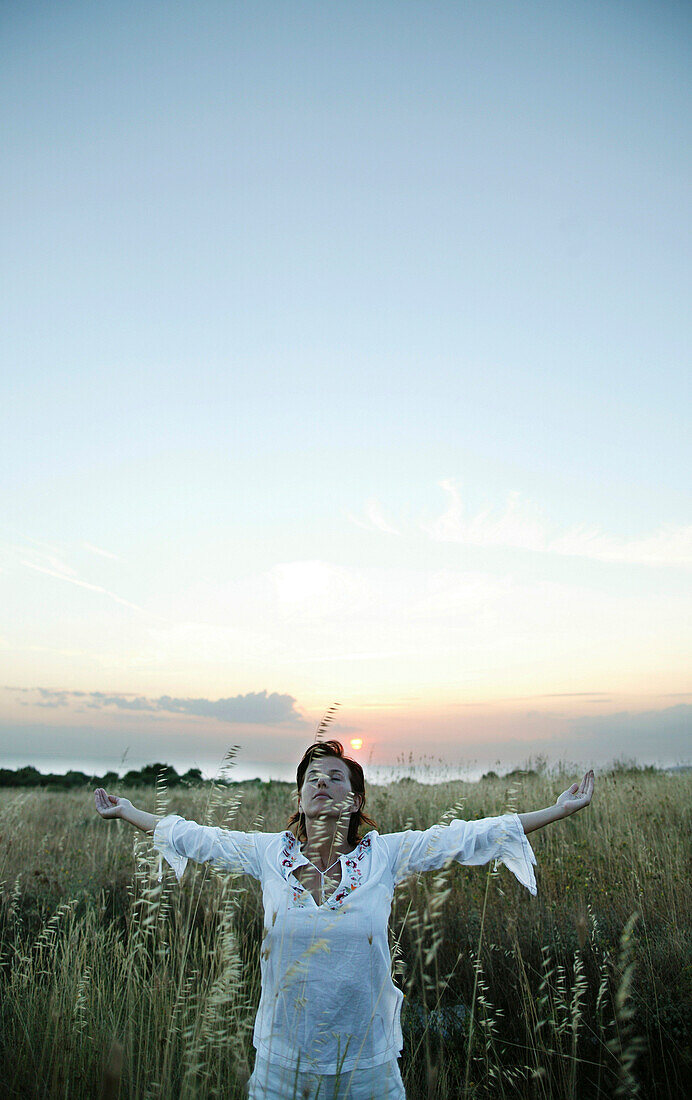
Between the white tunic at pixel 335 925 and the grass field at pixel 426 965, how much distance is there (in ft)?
0.40

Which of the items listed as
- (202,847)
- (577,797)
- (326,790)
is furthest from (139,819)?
(577,797)

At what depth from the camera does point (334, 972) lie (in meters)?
2.48

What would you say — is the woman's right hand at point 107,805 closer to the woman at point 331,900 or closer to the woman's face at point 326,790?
the woman at point 331,900

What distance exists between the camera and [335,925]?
8.23 feet

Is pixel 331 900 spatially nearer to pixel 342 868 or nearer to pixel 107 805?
pixel 342 868

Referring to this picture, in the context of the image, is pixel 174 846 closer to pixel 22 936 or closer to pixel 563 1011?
pixel 563 1011

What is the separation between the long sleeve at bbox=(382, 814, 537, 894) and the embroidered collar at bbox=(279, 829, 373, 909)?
0.47ft

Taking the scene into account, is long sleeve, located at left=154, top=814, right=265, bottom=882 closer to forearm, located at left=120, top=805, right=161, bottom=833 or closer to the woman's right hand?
forearm, located at left=120, top=805, right=161, bottom=833

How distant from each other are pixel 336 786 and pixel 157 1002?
45.3 inches

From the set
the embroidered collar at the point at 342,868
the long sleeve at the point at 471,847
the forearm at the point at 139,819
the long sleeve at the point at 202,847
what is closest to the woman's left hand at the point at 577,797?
the long sleeve at the point at 471,847

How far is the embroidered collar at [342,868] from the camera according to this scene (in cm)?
261

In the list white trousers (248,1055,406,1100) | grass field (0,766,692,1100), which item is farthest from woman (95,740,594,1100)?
grass field (0,766,692,1100)

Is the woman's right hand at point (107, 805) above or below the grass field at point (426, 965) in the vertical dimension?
above

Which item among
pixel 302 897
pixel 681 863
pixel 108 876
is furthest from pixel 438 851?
pixel 108 876
